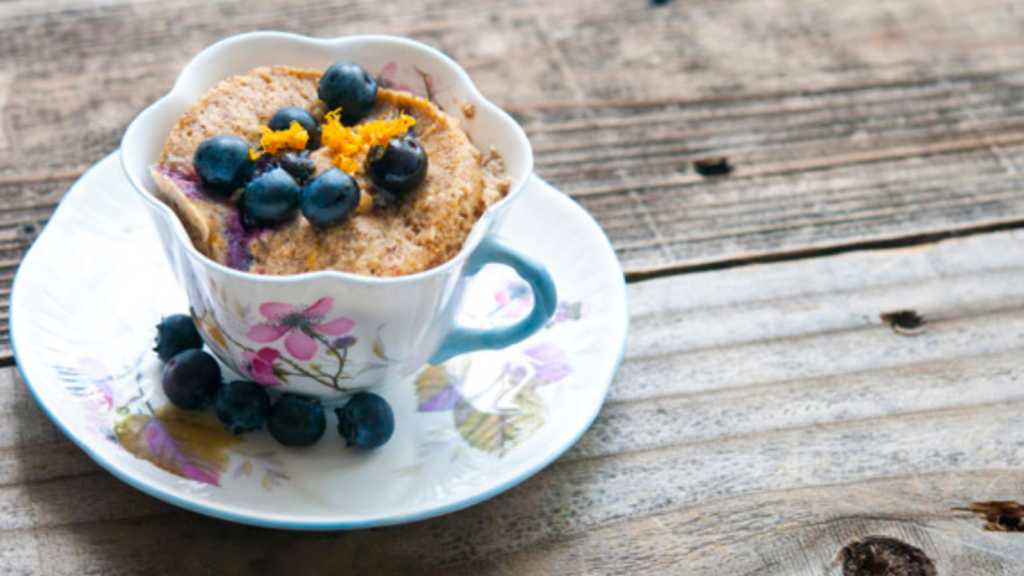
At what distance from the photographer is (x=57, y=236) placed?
1395 mm

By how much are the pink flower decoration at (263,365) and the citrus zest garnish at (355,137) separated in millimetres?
227

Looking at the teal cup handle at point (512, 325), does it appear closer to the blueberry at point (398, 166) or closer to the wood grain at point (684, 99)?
the blueberry at point (398, 166)

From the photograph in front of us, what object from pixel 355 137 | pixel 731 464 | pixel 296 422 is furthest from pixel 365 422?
pixel 731 464

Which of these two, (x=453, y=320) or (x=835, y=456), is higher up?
(x=453, y=320)

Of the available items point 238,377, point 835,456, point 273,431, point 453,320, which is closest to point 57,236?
point 238,377

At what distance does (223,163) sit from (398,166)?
0.19 meters

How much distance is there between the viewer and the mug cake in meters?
1.15

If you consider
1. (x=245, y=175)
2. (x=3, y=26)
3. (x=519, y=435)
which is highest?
(x=245, y=175)

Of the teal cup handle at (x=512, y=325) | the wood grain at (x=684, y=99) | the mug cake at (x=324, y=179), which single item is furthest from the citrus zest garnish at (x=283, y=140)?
the wood grain at (x=684, y=99)

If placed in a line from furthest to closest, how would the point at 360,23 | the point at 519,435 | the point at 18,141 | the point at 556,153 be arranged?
1. the point at 360,23
2. the point at 556,153
3. the point at 18,141
4. the point at 519,435

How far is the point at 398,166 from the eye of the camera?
3.86 feet

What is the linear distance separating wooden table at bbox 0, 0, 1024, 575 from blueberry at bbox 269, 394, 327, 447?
11cm

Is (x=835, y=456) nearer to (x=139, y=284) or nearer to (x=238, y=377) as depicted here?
(x=238, y=377)

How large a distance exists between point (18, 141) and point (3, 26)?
35cm
